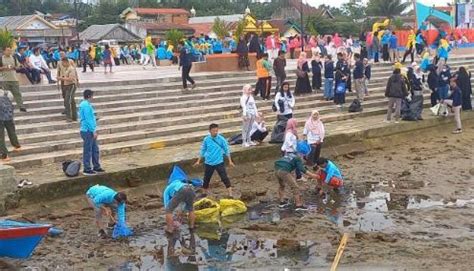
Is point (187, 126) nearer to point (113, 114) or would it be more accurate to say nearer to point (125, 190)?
point (113, 114)

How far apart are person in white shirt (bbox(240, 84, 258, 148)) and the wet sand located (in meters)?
0.91

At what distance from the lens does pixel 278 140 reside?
1481 centimetres

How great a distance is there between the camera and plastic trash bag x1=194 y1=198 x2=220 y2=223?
10164mm

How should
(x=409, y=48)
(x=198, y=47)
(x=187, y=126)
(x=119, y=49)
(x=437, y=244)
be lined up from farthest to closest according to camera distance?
(x=119, y=49)
(x=198, y=47)
(x=409, y=48)
(x=187, y=126)
(x=437, y=244)

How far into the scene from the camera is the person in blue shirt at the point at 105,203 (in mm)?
9028

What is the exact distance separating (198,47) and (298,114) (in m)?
12.8

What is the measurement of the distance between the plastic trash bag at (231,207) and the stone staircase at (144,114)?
3935mm

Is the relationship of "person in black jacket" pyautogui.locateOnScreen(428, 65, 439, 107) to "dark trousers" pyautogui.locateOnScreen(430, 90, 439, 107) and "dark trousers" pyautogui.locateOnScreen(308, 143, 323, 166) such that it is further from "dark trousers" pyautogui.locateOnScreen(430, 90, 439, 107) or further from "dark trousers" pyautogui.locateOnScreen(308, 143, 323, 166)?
"dark trousers" pyautogui.locateOnScreen(308, 143, 323, 166)

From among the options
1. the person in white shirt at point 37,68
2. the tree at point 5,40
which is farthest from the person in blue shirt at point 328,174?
the tree at point 5,40

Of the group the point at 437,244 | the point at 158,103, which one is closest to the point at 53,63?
the point at 158,103

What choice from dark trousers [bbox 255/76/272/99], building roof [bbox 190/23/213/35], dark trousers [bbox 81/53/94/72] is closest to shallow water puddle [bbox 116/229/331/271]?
dark trousers [bbox 255/76/272/99]

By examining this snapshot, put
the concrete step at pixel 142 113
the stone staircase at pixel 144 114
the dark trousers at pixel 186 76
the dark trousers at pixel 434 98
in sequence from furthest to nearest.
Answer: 1. the dark trousers at pixel 434 98
2. the dark trousers at pixel 186 76
3. the concrete step at pixel 142 113
4. the stone staircase at pixel 144 114

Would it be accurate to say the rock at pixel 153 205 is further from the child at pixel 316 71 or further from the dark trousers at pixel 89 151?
the child at pixel 316 71

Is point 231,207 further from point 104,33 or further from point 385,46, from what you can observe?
point 104,33
